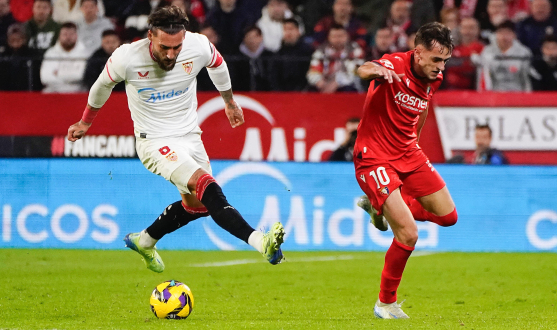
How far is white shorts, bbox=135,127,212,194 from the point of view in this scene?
20.9 feet

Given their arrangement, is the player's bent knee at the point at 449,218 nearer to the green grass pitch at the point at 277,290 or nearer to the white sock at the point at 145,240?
the green grass pitch at the point at 277,290

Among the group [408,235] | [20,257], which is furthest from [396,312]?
[20,257]

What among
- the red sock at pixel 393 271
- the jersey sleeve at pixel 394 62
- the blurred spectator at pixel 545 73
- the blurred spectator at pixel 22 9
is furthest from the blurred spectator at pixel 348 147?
the blurred spectator at pixel 22 9

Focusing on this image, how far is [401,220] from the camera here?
20.7 feet

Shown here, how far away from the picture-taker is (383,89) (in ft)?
21.5

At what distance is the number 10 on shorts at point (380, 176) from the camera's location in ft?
21.2

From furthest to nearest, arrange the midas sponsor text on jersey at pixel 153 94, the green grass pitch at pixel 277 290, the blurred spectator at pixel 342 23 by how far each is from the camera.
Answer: the blurred spectator at pixel 342 23 → the midas sponsor text on jersey at pixel 153 94 → the green grass pitch at pixel 277 290

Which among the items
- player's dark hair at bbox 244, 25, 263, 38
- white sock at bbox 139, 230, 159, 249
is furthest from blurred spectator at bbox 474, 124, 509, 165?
white sock at bbox 139, 230, 159, 249

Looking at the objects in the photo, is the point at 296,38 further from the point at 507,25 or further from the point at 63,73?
the point at 63,73

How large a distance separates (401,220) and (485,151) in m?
5.71

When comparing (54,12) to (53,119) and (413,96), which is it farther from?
(413,96)

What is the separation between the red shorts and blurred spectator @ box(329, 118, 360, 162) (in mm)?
4662

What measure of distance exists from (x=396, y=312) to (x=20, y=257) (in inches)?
220

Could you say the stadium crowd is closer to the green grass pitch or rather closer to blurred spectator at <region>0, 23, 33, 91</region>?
blurred spectator at <region>0, 23, 33, 91</region>
